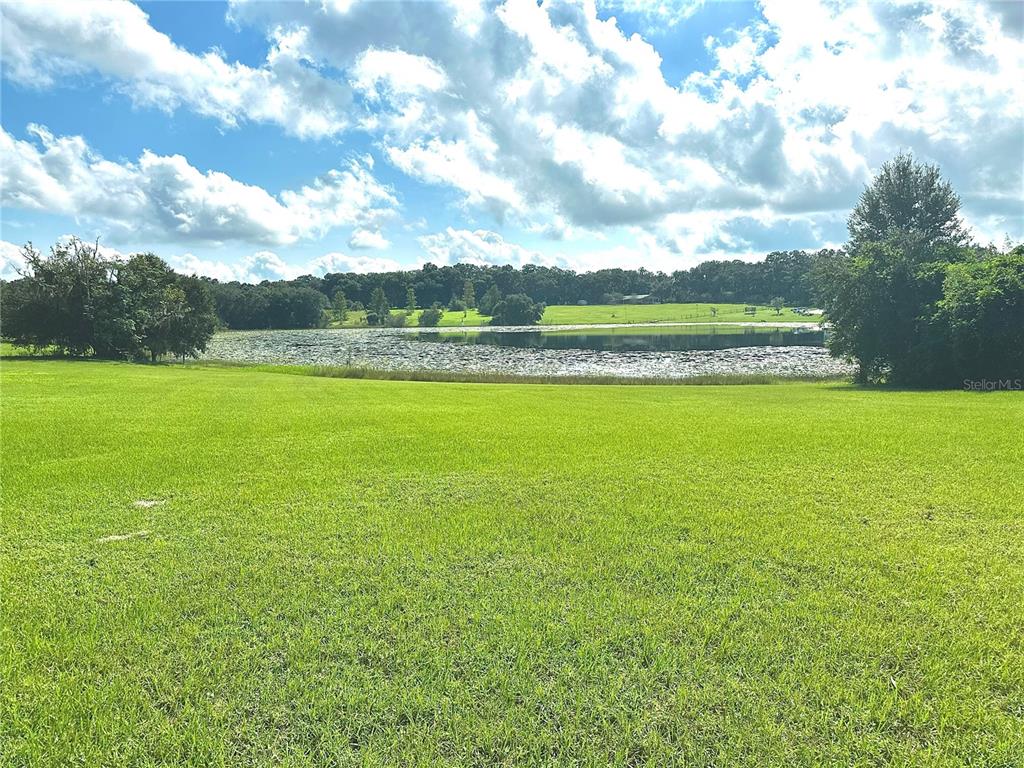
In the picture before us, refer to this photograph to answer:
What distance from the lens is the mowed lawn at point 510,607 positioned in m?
3.76

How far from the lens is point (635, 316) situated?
142 meters

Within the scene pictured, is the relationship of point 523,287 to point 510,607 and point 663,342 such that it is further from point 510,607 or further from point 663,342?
point 510,607

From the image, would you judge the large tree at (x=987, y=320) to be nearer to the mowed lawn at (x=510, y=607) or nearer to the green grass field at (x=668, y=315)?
the mowed lawn at (x=510, y=607)

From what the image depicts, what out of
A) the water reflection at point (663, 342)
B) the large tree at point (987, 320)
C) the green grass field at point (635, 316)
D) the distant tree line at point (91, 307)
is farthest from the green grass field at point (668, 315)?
the large tree at point (987, 320)

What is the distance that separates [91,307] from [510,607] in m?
45.1

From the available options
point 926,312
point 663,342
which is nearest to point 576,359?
point 663,342

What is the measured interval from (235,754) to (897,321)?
32.4 m

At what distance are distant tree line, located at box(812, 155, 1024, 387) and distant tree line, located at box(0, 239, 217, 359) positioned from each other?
44.9 m

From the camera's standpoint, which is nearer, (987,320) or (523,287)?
(987,320)

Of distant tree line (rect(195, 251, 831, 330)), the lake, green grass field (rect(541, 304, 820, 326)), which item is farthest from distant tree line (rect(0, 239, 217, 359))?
green grass field (rect(541, 304, 820, 326))

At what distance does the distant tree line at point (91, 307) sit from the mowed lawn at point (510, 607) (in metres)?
34.7

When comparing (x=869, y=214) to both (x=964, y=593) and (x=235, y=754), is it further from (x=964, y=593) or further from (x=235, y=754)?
(x=235, y=754)

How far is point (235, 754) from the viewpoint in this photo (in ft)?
11.8

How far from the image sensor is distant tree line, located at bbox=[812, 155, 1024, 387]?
23891 mm
